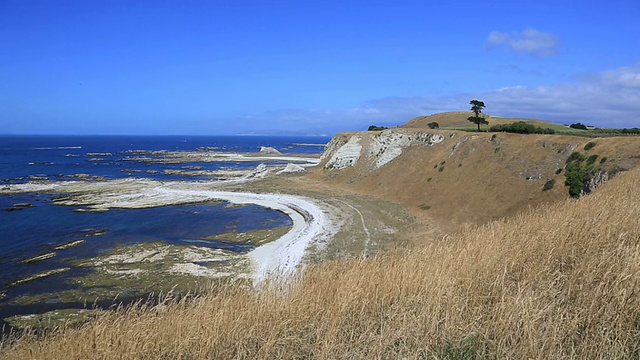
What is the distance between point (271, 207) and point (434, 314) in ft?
119

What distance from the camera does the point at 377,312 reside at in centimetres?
570

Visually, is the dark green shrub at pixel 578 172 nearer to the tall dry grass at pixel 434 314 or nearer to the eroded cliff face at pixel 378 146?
the eroded cliff face at pixel 378 146

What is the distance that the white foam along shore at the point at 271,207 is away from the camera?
23672 mm

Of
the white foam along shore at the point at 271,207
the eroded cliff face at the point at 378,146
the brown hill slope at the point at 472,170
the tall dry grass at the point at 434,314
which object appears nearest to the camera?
the tall dry grass at the point at 434,314

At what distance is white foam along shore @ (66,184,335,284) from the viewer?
77.7 ft

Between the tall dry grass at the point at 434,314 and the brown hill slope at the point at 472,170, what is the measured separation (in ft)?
71.6

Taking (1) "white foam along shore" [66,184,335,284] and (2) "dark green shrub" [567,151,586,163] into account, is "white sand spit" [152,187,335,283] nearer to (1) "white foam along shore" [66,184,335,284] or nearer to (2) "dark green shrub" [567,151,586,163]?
(1) "white foam along shore" [66,184,335,284]

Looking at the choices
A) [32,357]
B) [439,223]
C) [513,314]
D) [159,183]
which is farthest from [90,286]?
[159,183]

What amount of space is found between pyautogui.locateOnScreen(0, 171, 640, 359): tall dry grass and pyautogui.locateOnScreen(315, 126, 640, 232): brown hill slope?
71.6 ft

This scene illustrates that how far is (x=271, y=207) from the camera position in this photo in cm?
4066

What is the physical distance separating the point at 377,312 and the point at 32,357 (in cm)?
487

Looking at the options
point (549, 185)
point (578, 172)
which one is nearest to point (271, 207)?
point (549, 185)

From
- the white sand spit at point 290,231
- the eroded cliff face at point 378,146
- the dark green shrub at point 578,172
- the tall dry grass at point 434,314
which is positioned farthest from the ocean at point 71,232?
the dark green shrub at point 578,172

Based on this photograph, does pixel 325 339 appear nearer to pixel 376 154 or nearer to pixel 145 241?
pixel 145 241
